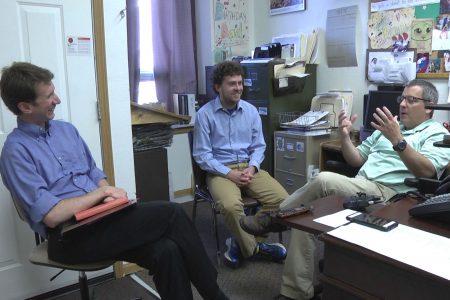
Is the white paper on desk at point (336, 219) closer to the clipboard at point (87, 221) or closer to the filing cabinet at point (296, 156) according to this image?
the clipboard at point (87, 221)

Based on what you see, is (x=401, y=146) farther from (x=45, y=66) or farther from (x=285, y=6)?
(x=285, y=6)

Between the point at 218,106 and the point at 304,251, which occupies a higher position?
the point at 218,106

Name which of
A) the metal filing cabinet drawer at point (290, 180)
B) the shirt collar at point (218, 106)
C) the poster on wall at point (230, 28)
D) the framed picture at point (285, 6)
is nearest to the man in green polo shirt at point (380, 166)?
the shirt collar at point (218, 106)

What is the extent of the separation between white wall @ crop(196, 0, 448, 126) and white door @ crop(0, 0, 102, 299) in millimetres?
2069

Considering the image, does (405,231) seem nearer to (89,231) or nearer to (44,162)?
(89,231)

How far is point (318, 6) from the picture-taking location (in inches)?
142

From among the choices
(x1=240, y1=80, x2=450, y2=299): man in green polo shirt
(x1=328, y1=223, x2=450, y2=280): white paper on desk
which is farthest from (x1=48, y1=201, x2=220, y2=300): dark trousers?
(x1=328, y1=223, x2=450, y2=280): white paper on desk

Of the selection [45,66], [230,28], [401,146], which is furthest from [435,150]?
[230,28]

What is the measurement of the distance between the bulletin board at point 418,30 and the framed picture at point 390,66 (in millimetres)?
33

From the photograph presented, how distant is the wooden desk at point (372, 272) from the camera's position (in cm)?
105

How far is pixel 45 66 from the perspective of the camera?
2094mm

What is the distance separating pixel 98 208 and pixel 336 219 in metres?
0.92

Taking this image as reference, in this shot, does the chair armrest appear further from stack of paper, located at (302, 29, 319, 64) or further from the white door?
stack of paper, located at (302, 29, 319, 64)

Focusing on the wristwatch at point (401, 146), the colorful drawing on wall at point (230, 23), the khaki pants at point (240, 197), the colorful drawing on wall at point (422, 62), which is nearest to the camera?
the wristwatch at point (401, 146)
